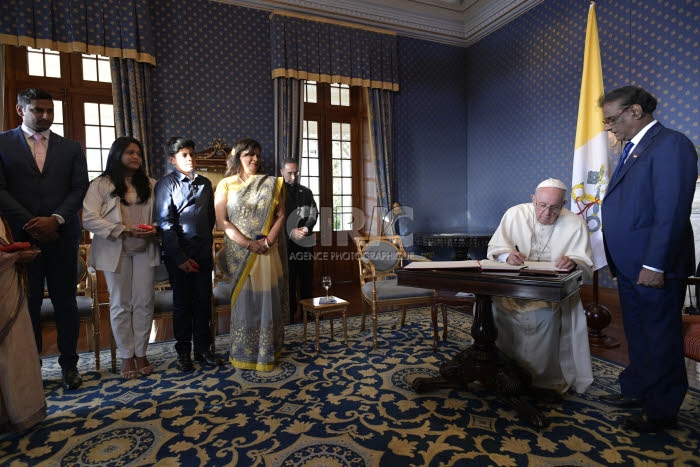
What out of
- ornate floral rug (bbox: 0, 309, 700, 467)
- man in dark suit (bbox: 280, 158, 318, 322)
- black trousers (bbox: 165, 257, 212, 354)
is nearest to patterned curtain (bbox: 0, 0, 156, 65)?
man in dark suit (bbox: 280, 158, 318, 322)

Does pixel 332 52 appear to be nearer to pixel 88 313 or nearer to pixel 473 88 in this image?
pixel 473 88

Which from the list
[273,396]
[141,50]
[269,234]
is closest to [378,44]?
[141,50]

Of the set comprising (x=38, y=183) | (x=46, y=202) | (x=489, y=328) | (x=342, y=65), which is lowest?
(x=489, y=328)

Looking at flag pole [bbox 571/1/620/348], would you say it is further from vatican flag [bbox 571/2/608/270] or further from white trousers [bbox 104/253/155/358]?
white trousers [bbox 104/253/155/358]

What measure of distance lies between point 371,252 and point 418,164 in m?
3.31

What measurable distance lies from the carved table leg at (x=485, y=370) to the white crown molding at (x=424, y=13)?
204 inches

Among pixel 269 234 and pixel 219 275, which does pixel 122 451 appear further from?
pixel 219 275

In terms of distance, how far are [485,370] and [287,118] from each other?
453cm

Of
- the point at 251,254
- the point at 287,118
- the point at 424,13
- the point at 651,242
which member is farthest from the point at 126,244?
the point at 424,13

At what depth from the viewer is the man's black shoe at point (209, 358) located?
312cm

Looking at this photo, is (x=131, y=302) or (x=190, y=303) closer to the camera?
(x=131, y=302)

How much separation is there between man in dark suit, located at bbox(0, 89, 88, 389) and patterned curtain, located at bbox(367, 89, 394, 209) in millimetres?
4319

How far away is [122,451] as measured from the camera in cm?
200

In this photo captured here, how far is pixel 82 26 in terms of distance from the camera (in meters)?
4.83
